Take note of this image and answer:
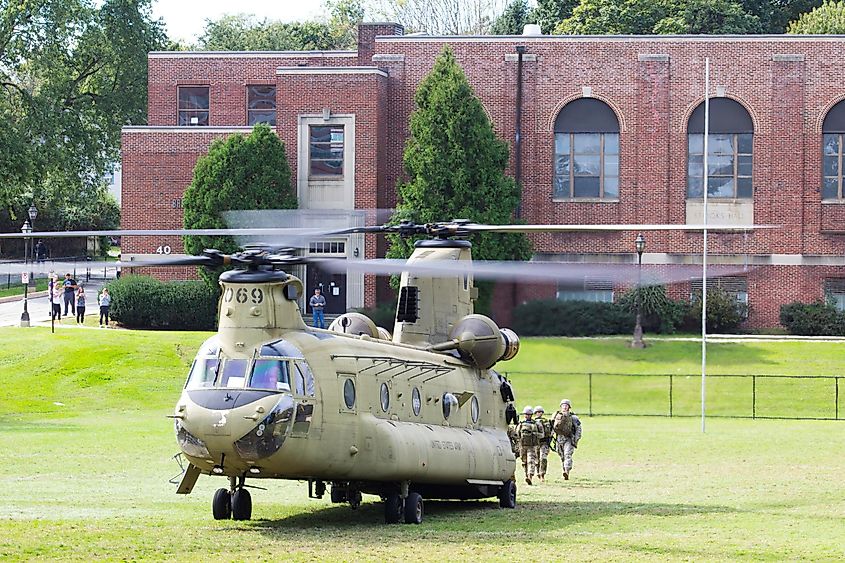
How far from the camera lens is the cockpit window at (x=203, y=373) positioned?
20.2 metres

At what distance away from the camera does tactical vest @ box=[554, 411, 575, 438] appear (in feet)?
104

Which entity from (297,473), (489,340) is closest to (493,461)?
(489,340)

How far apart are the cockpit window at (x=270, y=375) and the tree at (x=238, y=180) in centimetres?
4247

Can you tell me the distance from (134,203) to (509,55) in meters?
17.0

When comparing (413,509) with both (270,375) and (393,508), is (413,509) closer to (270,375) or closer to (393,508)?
(393,508)

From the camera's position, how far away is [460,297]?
27.0 meters

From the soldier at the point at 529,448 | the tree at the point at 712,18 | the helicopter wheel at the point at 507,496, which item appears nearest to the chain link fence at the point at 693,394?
the soldier at the point at 529,448

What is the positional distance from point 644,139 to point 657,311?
7818 mm

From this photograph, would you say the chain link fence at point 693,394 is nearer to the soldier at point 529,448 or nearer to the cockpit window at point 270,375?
the soldier at point 529,448

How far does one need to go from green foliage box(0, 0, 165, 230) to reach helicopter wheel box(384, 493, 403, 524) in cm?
5709

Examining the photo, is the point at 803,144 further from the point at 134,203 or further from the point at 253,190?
the point at 134,203

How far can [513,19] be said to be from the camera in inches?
3974

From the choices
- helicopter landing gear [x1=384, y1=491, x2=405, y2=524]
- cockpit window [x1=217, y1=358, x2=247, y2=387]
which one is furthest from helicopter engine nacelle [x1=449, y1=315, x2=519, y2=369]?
cockpit window [x1=217, y1=358, x2=247, y2=387]

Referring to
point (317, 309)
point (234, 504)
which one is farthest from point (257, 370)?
point (317, 309)
